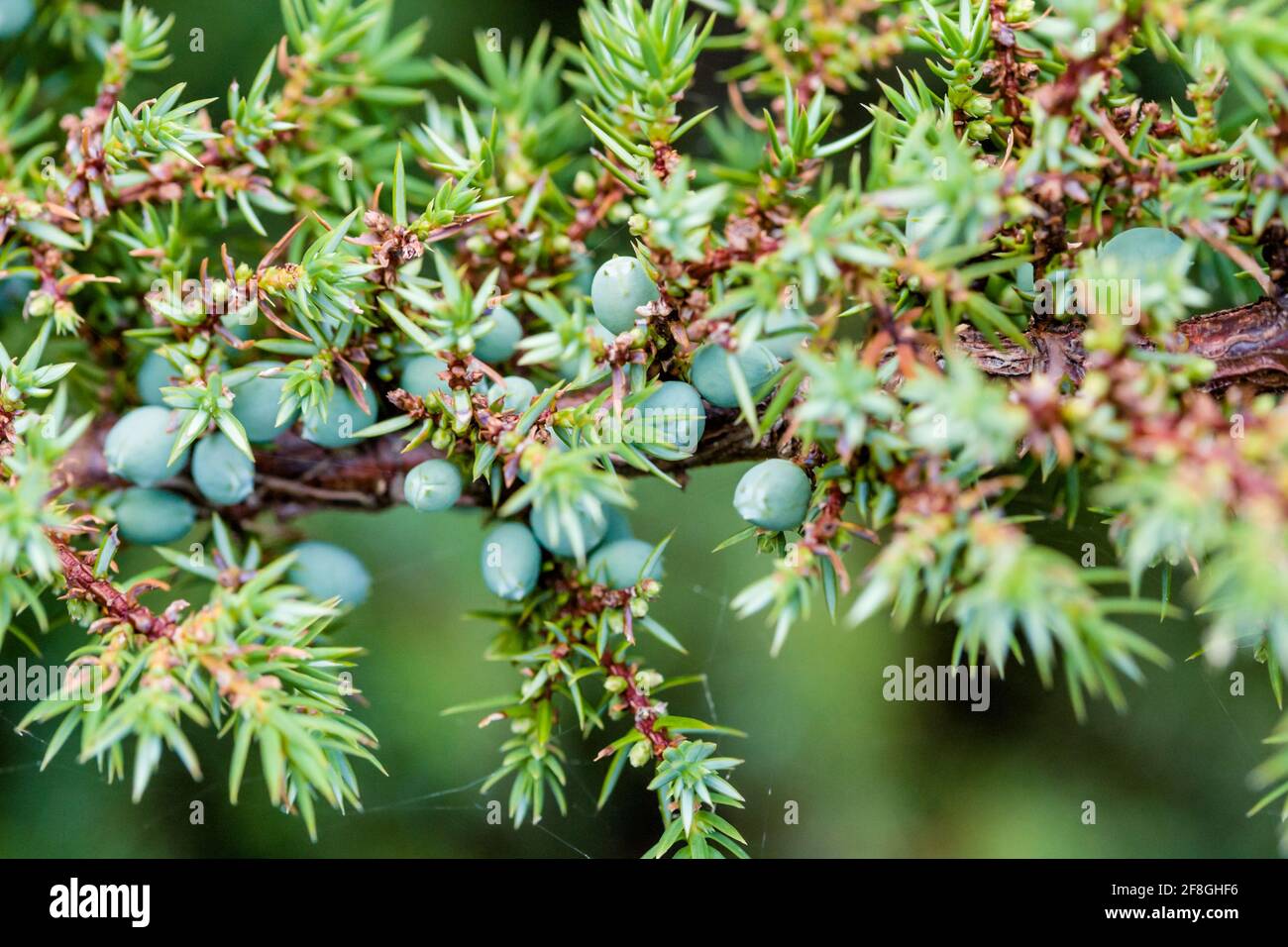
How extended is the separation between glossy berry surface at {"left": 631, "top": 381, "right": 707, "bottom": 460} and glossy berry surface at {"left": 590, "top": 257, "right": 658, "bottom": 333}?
49mm

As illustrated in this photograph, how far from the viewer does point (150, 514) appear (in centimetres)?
69

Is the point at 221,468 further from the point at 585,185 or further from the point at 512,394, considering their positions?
the point at 585,185

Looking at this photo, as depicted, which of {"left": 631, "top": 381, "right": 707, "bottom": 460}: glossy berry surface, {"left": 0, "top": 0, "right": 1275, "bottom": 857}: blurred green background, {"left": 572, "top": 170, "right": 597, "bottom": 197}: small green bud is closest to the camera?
{"left": 631, "top": 381, "right": 707, "bottom": 460}: glossy berry surface

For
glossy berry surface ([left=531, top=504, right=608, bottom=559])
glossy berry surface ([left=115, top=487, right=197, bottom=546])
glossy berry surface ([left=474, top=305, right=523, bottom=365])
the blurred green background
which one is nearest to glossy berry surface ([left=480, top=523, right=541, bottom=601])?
glossy berry surface ([left=531, top=504, right=608, bottom=559])

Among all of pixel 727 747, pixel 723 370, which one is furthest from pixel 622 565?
pixel 727 747

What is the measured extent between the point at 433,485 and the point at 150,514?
234 mm

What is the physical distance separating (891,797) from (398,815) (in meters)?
0.56

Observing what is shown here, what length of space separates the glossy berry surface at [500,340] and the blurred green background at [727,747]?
0.39 m

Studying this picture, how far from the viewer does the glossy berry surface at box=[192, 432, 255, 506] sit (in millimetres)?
639

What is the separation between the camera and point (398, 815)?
1.06 metres

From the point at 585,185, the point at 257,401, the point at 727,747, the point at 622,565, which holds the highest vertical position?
the point at 585,185

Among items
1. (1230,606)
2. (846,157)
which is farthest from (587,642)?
(846,157)

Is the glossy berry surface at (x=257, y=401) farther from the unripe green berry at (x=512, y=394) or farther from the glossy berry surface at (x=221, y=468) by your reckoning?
the unripe green berry at (x=512, y=394)

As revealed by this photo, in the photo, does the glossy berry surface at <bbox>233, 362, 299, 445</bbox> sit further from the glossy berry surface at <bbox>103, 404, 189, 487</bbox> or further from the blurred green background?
the blurred green background
